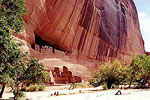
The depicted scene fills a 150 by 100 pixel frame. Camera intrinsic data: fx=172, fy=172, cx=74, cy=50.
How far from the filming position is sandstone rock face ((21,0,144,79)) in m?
24.6

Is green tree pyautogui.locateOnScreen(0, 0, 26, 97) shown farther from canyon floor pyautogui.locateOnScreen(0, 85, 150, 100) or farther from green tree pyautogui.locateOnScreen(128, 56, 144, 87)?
green tree pyautogui.locateOnScreen(128, 56, 144, 87)

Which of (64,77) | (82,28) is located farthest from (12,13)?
(82,28)

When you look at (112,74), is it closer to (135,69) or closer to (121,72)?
(121,72)

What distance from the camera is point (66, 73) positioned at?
26750 millimetres

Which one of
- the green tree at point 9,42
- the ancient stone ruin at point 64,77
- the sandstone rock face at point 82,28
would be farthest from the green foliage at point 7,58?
the ancient stone ruin at point 64,77

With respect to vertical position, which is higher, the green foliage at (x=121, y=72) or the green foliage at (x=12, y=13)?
the green foliage at (x=12, y=13)

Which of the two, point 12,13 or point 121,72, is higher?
point 12,13

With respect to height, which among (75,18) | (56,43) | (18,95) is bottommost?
(18,95)

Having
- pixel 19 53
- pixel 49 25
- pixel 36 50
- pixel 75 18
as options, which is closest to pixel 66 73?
pixel 36 50

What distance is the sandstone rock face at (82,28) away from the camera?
24562 millimetres

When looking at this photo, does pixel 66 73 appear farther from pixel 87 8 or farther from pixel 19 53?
pixel 19 53

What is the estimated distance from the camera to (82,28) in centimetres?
3266

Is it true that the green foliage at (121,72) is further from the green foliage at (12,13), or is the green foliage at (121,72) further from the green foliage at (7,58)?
the green foliage at (12,13)

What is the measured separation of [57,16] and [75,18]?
4.47m
